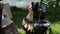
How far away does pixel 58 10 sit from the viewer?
7.95m

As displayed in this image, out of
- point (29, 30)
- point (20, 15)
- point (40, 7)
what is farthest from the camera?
point (20, 15)

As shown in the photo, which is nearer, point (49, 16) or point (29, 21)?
point (29, 21)

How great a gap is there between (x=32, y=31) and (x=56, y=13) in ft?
14.2

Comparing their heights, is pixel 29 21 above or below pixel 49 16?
above

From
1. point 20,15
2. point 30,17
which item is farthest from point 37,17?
point 20,15

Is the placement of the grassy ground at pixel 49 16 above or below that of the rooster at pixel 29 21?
below

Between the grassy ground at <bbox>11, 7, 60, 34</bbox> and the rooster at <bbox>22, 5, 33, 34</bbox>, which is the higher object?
the rooster at <bbox>22, 5, 33, 34</bbox>

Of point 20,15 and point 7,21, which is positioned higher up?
point 7,21

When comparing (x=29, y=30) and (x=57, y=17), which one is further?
(x=57, y=17)

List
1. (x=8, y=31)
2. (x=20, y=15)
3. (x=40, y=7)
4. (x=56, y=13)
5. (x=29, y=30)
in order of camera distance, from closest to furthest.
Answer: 1. (x=8, y=31)
2. (x=40, y=7)
3. (x=29, y=30)
4. (x=20, y=15)
5. (x=56, y=13)

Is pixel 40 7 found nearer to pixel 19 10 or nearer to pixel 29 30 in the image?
pixel 29 30

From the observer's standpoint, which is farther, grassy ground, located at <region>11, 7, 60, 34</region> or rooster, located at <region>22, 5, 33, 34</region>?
grassy ground, located at <region>11, 7, 60, 34</region>

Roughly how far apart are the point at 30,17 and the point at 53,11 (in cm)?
449

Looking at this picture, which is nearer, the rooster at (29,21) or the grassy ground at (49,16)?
the rooster at (29,21)
